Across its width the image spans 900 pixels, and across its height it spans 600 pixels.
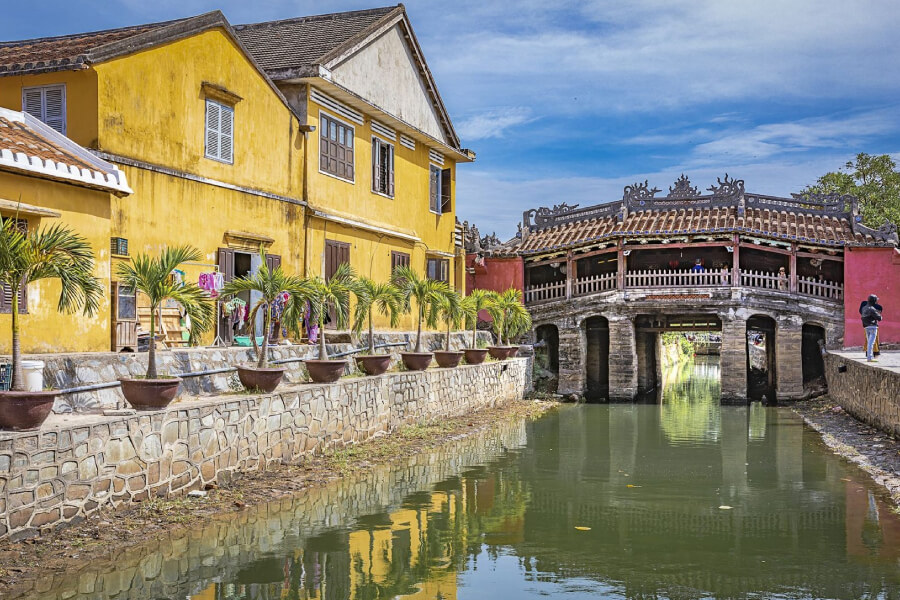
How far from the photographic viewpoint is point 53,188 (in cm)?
1035

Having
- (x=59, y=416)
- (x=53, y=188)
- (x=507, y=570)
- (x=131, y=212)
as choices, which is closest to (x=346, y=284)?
(x=131, y=212)

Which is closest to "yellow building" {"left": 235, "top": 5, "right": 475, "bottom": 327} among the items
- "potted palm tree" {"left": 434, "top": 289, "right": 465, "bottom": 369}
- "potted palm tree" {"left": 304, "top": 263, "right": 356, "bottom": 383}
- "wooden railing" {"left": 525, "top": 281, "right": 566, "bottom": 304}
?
"potted palm tree" {"left": 434, "top": 289, "right": 465, "bottom": 369}

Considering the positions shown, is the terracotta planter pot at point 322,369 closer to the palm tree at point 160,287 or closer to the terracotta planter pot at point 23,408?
the palm tree at point 160,287

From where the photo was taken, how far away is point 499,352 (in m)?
23.1

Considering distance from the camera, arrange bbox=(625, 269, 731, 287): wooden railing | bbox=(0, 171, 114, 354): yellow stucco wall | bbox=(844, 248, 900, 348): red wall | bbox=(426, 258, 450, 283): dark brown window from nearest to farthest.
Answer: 1. bbox=(0, 171, 114, 354): yellow stucco wall
2. bbox=(426, 258, 450, 283): dark brown window
3. bbox=(844, 248, 900, 348): red wall
4. bbox=(625, 269, 731, 287): wooden railing

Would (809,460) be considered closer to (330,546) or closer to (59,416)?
(330,546)

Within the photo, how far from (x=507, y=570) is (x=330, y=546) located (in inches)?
67.7

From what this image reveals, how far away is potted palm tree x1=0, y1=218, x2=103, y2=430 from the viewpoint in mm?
7328

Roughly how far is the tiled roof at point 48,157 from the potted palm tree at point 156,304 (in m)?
1.36

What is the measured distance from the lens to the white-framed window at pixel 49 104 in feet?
40.7

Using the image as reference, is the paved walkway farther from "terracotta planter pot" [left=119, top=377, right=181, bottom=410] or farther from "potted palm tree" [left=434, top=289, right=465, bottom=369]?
"terracotta planter pot" [left=119, top=377, right=181, bottom=410]

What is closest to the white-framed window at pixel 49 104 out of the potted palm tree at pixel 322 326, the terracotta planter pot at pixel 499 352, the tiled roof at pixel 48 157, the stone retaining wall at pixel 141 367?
the tiled roof at pixel 48 157

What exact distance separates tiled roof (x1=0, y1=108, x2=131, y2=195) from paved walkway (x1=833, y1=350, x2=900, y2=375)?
13282 mm

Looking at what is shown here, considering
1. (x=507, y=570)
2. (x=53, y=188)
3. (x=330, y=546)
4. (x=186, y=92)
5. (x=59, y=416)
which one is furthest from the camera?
(x=186, y=92)
